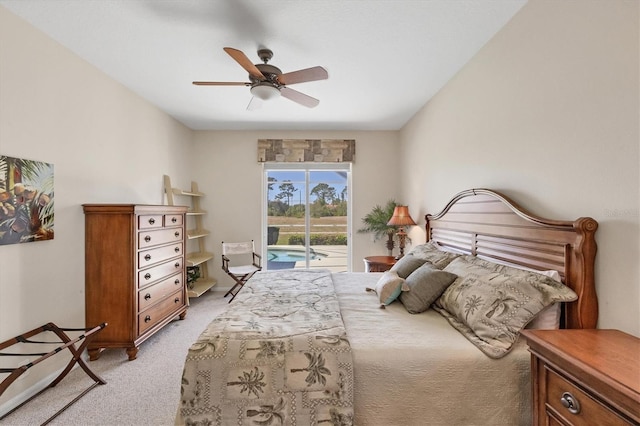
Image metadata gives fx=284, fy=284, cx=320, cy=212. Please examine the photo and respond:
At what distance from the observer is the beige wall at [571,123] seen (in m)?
1.26

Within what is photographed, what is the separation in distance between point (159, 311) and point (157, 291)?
0.70 feet

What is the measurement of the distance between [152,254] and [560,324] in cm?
320

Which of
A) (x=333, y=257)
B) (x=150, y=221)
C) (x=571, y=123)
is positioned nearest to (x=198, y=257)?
(x=150, y=221)

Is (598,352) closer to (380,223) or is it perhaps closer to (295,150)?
A: (380,223)

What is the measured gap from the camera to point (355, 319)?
1.80 m

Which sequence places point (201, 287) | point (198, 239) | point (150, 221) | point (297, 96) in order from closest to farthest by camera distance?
point (297, 96) → point (150, 221) → point (201, 287) → point (198, 239)

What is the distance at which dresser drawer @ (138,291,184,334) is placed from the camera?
2.63 m

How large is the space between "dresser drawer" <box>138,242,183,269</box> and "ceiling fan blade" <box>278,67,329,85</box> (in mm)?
2013

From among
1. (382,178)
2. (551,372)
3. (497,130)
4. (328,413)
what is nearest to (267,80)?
(497,130)

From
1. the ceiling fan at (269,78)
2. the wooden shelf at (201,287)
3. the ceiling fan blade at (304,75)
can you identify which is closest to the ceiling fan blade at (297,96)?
the ceiling fan at (269,78)

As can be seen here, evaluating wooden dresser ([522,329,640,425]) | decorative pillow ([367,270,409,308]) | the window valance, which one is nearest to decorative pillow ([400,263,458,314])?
decorative pillow ([367,270,409,308])

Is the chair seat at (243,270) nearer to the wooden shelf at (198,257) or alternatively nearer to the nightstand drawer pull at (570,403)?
the wooden shelf at (198,257)

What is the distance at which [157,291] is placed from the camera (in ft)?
9.47

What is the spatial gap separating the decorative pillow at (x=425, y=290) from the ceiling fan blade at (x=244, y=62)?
1.95 meters
